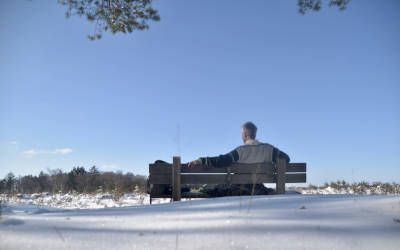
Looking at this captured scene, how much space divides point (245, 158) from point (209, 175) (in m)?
0.84

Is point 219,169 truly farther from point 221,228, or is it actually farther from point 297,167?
point 221,228

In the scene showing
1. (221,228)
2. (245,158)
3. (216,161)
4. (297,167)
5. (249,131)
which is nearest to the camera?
(221,228)

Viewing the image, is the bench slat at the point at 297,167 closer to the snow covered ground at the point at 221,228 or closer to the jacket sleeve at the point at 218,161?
the jacket sleeve at the point at 218,161

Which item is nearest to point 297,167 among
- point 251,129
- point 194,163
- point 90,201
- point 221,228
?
point 251,129

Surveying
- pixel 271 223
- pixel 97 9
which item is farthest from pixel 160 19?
pixel 271 223

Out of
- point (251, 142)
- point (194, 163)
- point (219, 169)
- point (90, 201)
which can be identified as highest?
point (251, 142)

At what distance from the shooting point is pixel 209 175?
629cm

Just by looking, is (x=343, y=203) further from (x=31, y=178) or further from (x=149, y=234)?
(x=31, y=178)

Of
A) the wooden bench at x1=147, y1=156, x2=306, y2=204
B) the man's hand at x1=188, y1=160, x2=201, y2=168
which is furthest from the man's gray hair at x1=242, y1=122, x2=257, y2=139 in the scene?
the man's hand at x1=188, y1=160, x2=201, y2=168

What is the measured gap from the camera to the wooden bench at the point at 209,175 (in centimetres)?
625

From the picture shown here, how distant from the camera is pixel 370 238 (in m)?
2.21

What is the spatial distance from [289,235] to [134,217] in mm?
1215

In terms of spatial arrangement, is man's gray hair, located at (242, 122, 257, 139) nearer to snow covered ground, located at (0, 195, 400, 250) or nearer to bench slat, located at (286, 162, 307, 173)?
bench slat, located at (286, 162, 307, 173)

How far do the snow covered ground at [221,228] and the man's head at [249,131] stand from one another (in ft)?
12.7
